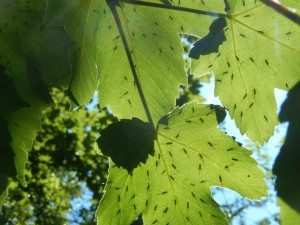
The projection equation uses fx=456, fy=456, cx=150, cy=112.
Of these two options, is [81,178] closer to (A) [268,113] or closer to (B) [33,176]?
(B) [33,176]

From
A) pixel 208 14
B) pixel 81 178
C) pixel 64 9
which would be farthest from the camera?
pixel 81 178

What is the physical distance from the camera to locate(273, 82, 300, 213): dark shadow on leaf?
0.75m

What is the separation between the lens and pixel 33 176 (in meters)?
10.4

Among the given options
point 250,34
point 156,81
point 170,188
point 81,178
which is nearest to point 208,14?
point 250,34

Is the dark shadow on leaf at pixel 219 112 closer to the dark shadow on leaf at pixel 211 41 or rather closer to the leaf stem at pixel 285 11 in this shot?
the dark shadow on leaf at pixel 211 41

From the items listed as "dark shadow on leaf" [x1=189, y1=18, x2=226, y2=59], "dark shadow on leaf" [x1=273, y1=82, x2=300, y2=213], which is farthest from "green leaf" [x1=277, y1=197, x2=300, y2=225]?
"dark shadow on leaf" [x1=189, y1=18, x2=226, y2=59]

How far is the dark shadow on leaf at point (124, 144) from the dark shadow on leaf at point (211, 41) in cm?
31

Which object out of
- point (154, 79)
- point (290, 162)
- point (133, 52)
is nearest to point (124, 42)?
point (133, 52)

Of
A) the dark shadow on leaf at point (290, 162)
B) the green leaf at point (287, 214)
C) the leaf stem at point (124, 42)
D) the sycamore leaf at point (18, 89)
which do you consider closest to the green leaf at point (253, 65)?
the leaf stem at point (124, 42)

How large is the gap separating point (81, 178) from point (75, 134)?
1.02m

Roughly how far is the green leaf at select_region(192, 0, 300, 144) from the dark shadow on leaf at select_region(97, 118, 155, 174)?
317 millimetres

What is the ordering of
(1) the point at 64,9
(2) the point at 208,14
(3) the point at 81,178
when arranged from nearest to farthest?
(1) the point at 64,9 < (2) the point at 208,14 < (3) the point at 81,178

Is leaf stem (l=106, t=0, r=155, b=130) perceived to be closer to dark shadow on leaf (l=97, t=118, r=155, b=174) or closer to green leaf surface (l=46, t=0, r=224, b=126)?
green leaf surface (l=46, t=0, r=224, b=126)

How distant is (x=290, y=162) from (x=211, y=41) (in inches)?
29.8
